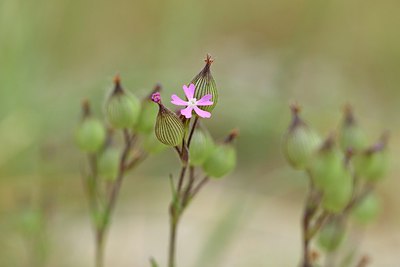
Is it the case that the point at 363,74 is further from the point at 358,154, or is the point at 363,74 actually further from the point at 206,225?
the point at 358,154

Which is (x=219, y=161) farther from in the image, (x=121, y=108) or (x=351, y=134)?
(x=351, y=134)

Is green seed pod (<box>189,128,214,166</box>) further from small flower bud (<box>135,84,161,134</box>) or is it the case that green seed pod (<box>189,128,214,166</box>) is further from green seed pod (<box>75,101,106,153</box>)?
→ green seed pod (<box>75,101,106,153</box>)

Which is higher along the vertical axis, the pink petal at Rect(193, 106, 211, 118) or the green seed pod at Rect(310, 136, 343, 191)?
the pink petal at Rect(193, 106, 211, 118)

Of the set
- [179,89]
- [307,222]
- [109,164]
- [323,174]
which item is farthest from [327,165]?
[179,89]

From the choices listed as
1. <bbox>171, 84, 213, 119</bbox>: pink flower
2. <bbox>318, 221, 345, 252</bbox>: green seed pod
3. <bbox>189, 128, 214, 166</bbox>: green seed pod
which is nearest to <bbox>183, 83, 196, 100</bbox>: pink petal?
<bbox>171, 84, 213, 119</bbox>: pink flower

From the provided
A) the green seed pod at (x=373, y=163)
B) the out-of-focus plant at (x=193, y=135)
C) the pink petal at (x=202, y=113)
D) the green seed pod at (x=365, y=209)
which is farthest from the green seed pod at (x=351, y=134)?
the pink petal at (x=202, y=113)

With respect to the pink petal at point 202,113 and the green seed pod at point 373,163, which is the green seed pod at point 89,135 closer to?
the pink petal at point 202,113
